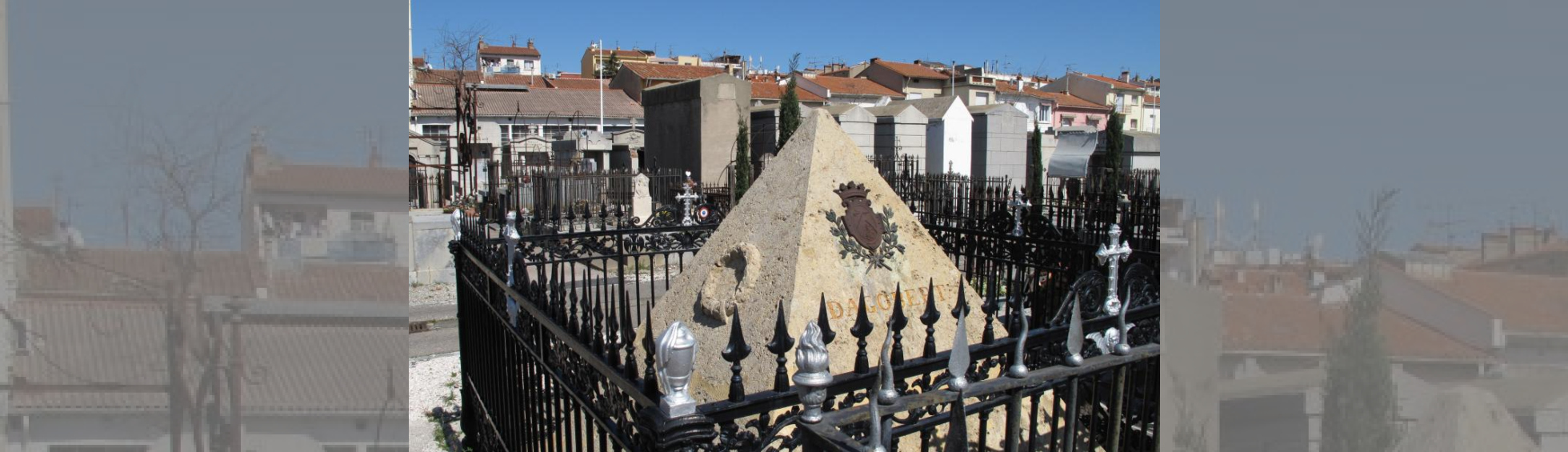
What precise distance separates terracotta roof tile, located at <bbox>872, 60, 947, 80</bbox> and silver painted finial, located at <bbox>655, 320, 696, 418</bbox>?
4389cm

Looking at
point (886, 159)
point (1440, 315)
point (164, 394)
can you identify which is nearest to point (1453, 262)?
point (1440, 315)

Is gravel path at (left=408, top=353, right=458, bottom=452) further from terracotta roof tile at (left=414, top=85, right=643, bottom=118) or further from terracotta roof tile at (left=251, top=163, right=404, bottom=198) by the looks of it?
terracotta roof tile at (left=414, top=85, right=643, bottom=118)

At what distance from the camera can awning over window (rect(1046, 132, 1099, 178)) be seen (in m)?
21.6

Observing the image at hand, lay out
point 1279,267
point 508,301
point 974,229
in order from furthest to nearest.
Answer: point 974,229, point 508,301, point 1279,267

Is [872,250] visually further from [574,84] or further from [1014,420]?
[574,84]

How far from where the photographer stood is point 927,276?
13.6ft

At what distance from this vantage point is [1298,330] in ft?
4.39

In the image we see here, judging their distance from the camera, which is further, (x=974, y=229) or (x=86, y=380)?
(x=974, y=229)

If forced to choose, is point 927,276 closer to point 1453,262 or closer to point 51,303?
point 1453,262

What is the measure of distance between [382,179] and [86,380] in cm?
56

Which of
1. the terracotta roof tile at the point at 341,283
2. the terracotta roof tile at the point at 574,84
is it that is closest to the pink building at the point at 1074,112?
the terracotta roof tile at the point at 574,84

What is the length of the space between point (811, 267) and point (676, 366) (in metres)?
2.08

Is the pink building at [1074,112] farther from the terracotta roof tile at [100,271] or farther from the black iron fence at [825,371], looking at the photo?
the terracotta roof tile at [100,271]

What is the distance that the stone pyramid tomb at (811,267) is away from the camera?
12.1 ft
